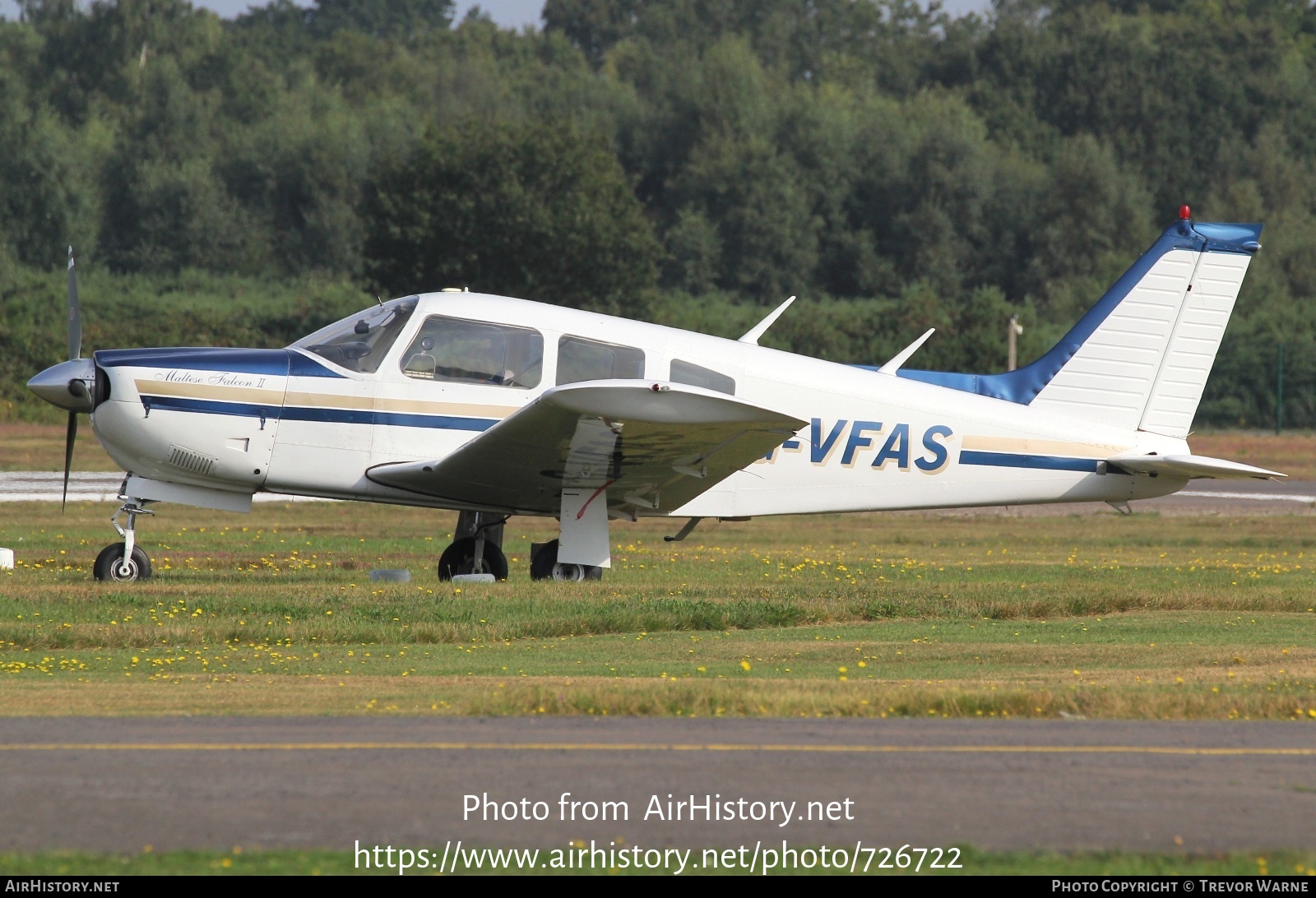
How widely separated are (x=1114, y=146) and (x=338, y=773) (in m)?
72.8

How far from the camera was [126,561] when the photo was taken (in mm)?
13758

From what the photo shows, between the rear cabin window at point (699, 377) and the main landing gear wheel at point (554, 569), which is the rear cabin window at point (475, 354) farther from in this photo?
the main landing gear wheel at point (554, 569)

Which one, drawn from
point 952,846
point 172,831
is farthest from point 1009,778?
point 172,831

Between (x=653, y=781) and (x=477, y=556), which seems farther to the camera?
(x=477, y=556)

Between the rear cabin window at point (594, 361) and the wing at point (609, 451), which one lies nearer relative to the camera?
the wing at point (609, 451)

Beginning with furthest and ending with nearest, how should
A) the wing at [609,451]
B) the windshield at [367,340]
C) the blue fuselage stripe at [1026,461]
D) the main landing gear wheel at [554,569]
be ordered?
the blue fuselage stripe at [1026,461], the main landing gear wheel at [554,569], the windshield at [367,340], the wing at [609,451]

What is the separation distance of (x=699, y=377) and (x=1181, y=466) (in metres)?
4.35

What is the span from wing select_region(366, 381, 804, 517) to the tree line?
2999cm

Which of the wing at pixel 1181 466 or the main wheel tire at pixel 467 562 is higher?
the wing at pixel 1181 466

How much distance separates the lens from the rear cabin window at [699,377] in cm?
1402

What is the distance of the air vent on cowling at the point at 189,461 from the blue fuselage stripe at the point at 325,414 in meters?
0.34

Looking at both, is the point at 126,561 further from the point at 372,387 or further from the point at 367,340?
the point at 367,340

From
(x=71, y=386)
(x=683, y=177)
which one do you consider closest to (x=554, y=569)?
(x=71, y=386)

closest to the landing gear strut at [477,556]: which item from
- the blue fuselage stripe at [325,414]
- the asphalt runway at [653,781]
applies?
the blue fuselage stripe at [325,414]
